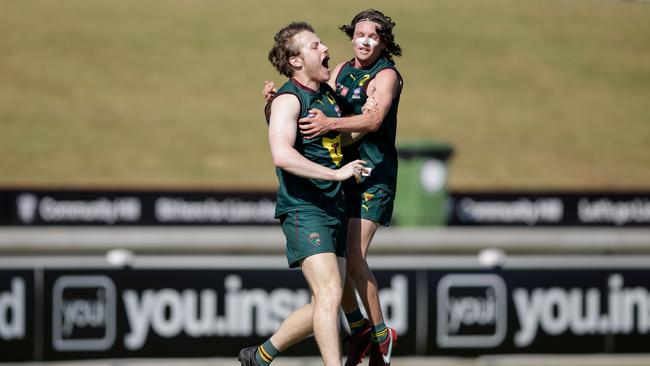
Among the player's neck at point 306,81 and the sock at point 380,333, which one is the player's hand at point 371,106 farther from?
the sock at point 380,333

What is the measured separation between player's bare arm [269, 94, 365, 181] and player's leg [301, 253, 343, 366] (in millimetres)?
565

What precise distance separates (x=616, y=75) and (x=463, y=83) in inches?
246

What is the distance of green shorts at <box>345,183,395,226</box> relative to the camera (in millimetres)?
7594

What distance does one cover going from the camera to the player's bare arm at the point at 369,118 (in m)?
7.03

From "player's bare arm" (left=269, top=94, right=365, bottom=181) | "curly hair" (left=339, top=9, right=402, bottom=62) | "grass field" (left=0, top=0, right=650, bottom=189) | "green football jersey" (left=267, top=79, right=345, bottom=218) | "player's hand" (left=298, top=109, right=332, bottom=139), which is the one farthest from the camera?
"grass field" (left=0, top=0, right=650, bottom=189)

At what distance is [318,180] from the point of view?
23.7 feet

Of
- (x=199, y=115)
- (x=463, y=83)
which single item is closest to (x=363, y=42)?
(x=199, y=115)

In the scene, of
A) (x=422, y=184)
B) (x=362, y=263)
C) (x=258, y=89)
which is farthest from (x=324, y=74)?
(x=258, y=89)

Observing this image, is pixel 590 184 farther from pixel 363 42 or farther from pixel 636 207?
pixel 363 42

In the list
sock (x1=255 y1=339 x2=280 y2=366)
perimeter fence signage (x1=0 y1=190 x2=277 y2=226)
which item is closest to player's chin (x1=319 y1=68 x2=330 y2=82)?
sock (x1=255 y1=339 x2=280 y2=366)

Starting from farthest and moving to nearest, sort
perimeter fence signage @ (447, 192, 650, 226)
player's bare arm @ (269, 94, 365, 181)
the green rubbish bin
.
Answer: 1. perimeter fence signage @ (447, 192, 650, 226)
2. the green rubbish bin
3. player's bare arm @ (269, 94, 365, 181)

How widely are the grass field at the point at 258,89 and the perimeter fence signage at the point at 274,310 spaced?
62.3ft

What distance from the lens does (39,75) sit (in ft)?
125

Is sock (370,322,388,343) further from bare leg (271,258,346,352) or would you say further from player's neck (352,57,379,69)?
player's neck (352,57,379,69)
